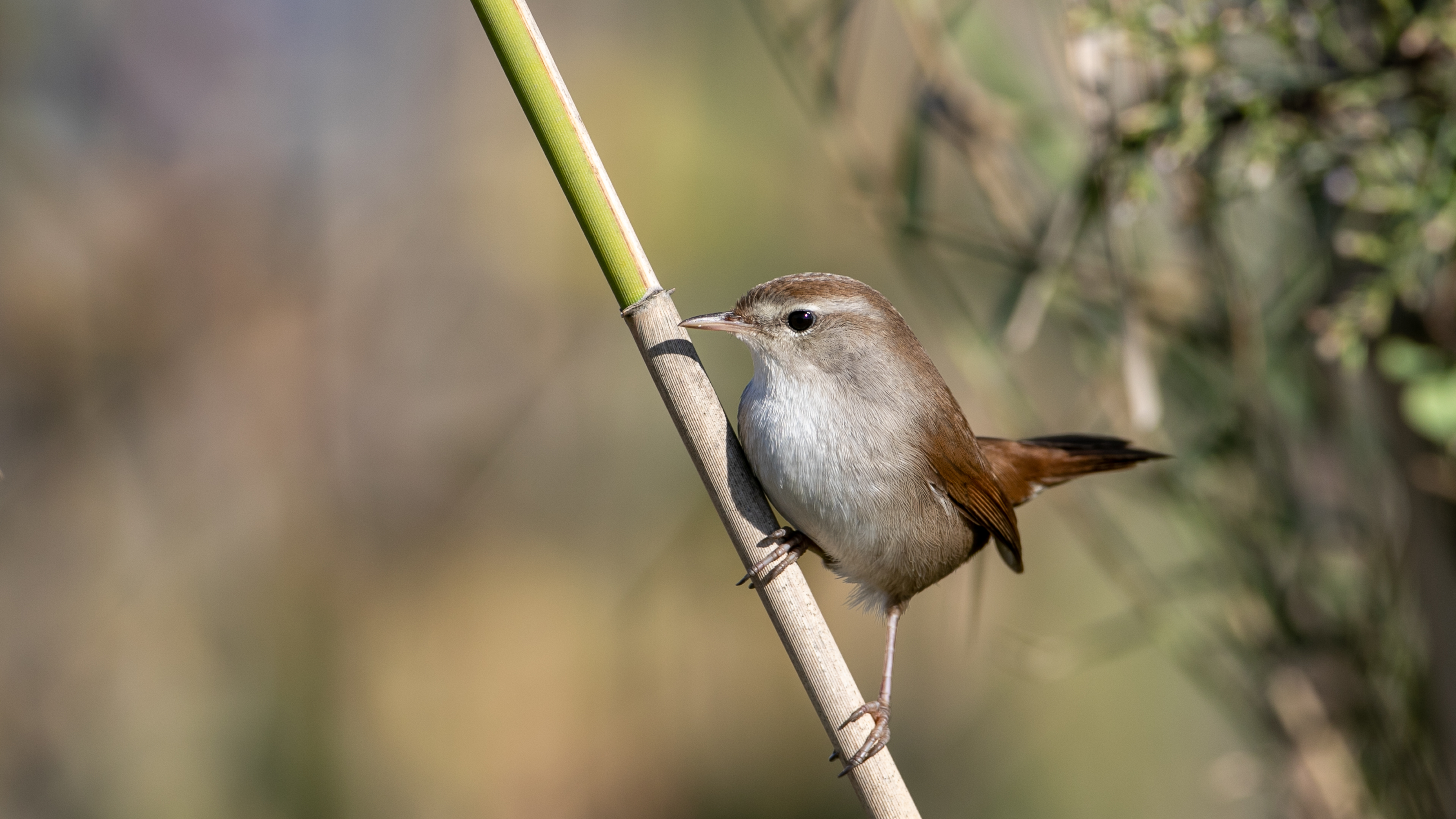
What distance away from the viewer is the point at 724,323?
6.18 ft

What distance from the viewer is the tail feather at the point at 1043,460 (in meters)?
2.32

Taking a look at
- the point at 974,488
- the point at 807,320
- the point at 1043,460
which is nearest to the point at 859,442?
the point at 807,320

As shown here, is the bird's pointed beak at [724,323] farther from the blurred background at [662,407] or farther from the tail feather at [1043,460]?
the tail feather at [1043,460]

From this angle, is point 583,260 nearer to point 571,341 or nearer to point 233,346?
point 571,341

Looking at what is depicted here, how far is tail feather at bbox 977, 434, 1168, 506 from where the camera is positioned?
2.32 meters

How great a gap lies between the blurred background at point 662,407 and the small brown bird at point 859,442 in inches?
7.2

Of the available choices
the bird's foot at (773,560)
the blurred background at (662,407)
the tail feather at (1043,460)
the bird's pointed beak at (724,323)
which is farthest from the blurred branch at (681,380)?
the tail feather at (1043,460)

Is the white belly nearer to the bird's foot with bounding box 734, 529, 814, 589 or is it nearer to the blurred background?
the bird's foot with bounding box 734, 529, 814, 589

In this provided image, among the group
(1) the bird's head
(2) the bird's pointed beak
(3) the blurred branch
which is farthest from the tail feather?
(3) the blurred branch

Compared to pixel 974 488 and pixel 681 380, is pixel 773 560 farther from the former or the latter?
pixel 974 488

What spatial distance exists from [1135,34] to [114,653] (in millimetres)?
2899

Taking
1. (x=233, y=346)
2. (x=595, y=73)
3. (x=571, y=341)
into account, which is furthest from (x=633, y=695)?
(x=595, y=73)

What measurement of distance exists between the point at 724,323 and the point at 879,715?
72cm

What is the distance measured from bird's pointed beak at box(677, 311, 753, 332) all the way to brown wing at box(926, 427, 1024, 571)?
1.43 ft
